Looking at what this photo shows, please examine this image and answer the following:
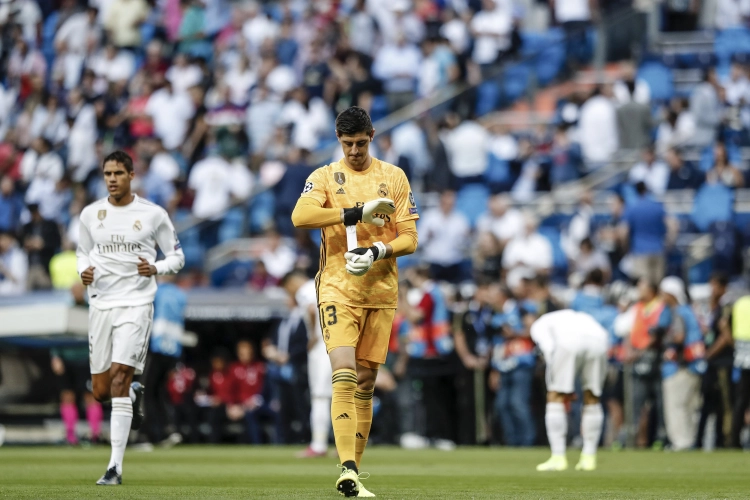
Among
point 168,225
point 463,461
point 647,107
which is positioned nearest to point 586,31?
point 647,107

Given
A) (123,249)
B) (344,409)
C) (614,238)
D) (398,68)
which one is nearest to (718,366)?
(614,238)

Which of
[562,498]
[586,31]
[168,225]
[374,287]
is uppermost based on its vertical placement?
[586,31]

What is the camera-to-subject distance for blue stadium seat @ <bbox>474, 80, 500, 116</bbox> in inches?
974

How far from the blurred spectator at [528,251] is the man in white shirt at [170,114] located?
26.5 feet

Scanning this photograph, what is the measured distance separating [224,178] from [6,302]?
4.47m

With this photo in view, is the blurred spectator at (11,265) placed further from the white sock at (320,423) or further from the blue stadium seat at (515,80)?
the blue stadium seat at (515,80)

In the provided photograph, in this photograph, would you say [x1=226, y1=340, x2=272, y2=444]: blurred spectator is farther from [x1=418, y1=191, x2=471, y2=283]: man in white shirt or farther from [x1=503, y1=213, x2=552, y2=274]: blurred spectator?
[x1=503, y1=213, x2=552, y2=274]: blurred spectator

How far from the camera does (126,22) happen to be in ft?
102

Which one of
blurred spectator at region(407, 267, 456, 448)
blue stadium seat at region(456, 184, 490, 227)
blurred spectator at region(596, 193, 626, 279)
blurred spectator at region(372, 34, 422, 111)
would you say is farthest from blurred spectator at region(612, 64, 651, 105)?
blurred spectator at region(407, 267, 456, 448)

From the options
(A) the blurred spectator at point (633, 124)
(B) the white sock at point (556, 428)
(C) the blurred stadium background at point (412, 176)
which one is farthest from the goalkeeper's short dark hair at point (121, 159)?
(A) the blurred spectator at point (633, 124)

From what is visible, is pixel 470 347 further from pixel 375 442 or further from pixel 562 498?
pixel 562 498

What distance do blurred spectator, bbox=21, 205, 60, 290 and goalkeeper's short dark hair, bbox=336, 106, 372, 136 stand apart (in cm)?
1475

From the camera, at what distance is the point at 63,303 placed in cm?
2130

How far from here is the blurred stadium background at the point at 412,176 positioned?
2072cm
